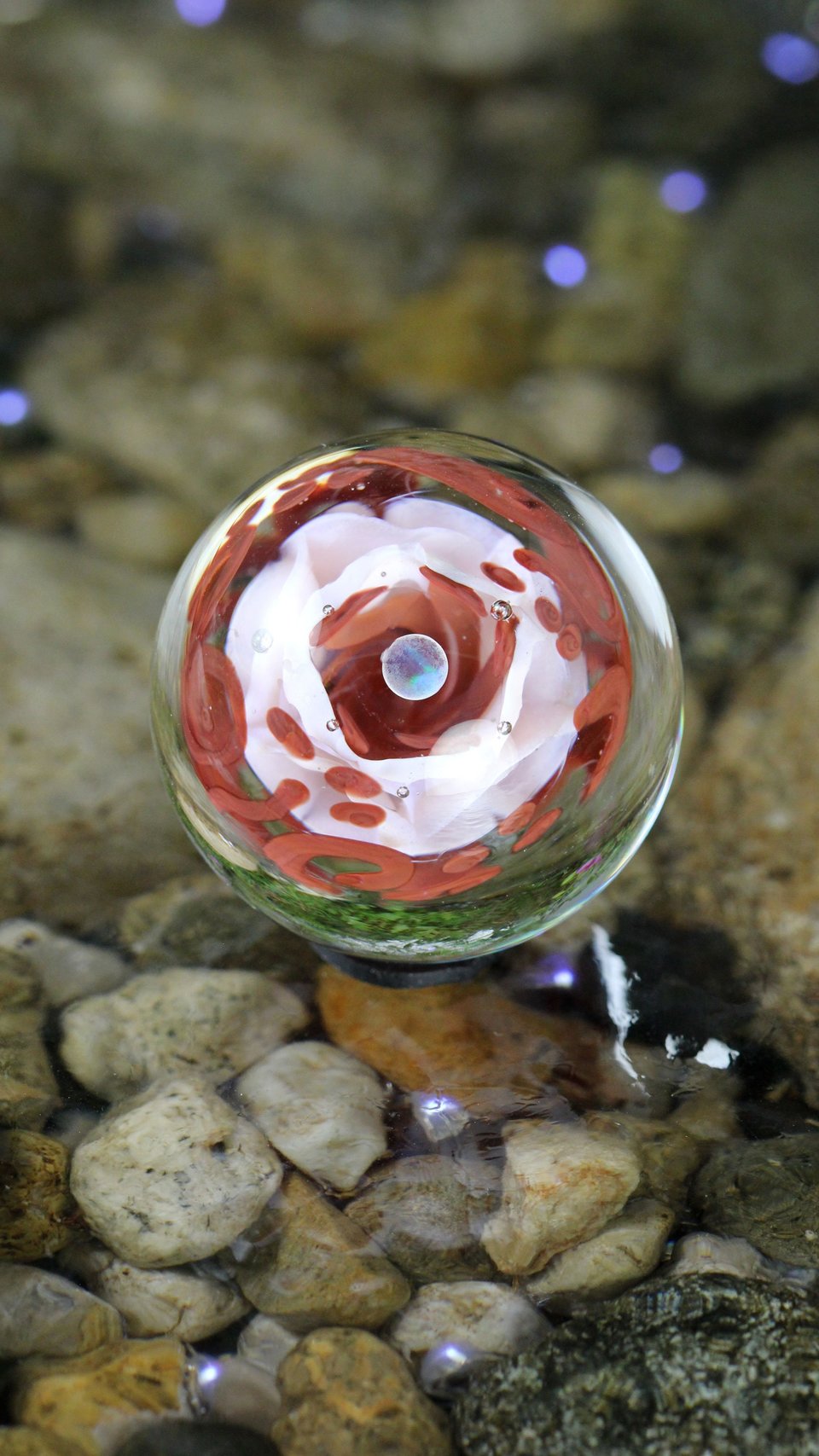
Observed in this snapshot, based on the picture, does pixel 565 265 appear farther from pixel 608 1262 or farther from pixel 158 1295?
pixel 158 1295

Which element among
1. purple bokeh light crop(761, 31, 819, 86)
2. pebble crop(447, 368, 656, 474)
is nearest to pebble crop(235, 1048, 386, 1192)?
pebble crop(447, 368, 656, 474)

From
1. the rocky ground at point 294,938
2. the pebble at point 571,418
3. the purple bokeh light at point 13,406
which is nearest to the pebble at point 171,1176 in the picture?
the rocky ground at point 294,938

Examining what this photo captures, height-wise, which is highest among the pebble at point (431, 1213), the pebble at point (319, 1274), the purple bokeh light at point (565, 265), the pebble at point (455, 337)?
the purple bokeh light at point (565, 265)

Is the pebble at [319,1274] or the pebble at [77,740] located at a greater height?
the pebble at [77,740]

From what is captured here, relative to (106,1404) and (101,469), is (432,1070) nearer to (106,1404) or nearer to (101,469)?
(106,1404)

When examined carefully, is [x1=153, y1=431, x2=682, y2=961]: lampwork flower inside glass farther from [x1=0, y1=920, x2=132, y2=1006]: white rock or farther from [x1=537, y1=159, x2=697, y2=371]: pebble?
[x1=537, y1=159, x2=697, y2=371]: pebble

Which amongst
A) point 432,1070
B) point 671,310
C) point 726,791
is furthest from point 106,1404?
point 671,310

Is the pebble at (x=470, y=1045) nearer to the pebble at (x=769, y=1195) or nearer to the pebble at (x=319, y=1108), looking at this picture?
the pebble at (x=319, y=1108)
